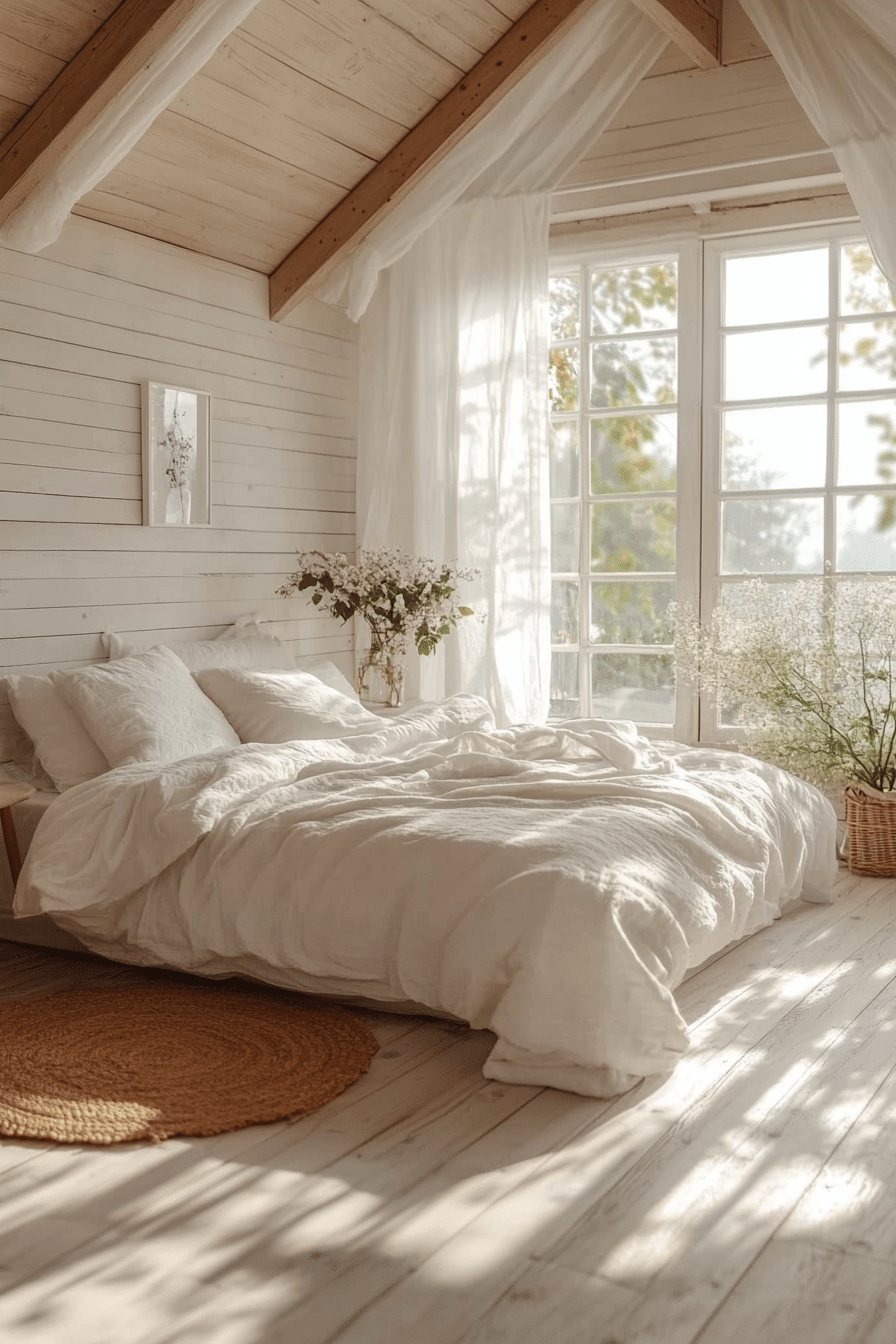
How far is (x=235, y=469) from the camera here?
16.6 feet

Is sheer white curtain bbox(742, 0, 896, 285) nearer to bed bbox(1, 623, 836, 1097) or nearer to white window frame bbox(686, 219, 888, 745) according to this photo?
white window frame bbox(686, 219, 888, 745)

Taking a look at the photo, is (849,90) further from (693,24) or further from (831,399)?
(831,399)

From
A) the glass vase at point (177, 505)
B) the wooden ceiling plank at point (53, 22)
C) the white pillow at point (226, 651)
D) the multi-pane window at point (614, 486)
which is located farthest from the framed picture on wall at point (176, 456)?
the multi-pane window at point (614, 486)

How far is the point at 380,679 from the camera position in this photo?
5.75m

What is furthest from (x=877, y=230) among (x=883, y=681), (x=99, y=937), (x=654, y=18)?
(x=99, y=937)

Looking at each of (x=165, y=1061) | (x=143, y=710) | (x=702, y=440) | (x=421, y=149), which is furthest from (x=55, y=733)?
(x=702, y=440)

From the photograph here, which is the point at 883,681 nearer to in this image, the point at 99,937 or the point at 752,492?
the point at 752,492

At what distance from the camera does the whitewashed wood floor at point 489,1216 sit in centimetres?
189

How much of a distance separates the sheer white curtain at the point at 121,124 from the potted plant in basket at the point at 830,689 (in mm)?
2550

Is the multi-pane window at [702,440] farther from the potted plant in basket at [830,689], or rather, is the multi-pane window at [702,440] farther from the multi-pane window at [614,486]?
the potted plant in basket at [830,689]

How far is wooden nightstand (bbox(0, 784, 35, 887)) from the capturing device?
3621 millimetres

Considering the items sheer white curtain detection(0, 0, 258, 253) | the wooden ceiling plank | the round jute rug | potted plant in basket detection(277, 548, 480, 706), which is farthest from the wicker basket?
the wooden ceiling plank

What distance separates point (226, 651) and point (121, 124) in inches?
70.5

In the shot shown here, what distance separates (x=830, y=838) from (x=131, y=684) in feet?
7.37
